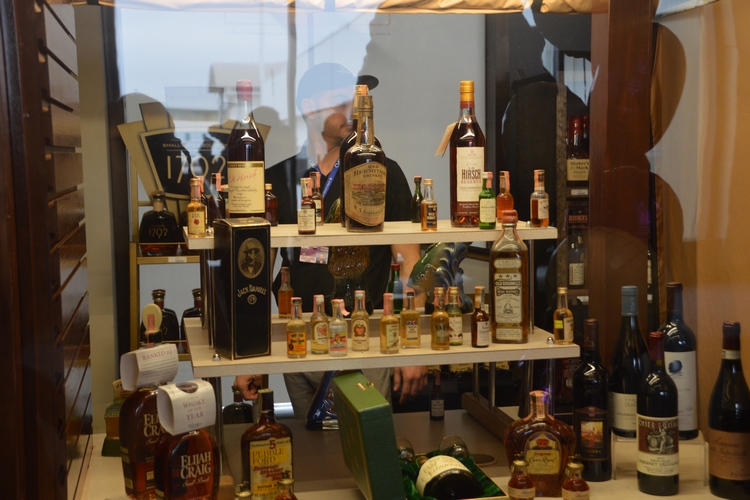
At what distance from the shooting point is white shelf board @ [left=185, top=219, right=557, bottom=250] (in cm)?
195

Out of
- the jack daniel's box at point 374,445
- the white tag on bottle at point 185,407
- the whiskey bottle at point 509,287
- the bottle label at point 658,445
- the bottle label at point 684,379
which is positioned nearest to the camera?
the white tag on bottle at point 185,407

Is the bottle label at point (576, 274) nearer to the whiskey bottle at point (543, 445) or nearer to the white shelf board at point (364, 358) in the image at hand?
the white shelf board at point (364, 358)

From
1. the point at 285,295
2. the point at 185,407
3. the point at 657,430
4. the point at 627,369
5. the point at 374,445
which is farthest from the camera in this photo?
the point at 285,295

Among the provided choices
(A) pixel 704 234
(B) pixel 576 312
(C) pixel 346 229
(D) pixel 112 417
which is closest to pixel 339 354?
(C) pixel 346 229

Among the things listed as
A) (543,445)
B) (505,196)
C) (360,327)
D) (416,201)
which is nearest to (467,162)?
(505,196)

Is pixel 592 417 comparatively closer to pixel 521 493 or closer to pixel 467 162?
pixel 521 493

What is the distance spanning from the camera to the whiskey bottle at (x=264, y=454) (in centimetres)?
188

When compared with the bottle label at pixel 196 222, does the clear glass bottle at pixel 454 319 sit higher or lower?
lower

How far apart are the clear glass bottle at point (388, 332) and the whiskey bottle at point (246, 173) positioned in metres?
0.38

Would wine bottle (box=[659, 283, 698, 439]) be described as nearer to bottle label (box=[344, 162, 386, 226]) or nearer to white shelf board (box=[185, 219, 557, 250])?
white shelf board (box=[185, 219, 557, 250])

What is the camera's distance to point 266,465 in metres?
1.89

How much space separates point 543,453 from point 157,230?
122 cm

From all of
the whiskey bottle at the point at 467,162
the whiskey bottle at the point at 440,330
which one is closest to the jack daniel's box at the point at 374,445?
the whiskey bottle at the point at 440,330

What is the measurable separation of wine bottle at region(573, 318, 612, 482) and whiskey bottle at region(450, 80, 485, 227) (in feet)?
1.38
